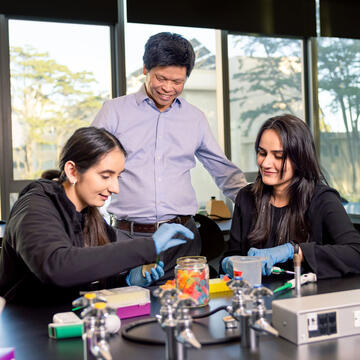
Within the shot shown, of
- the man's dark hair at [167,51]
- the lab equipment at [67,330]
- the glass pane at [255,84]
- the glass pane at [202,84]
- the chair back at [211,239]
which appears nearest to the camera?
the lab equipment at [67,330]

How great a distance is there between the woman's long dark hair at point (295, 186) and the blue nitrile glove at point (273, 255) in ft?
0.67

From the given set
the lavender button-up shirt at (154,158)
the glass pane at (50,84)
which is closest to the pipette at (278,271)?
the lavender button-up shirt at (154,158)

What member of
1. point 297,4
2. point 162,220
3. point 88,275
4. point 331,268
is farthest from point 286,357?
point 297,4

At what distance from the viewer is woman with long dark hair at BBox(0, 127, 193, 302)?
4.51ft

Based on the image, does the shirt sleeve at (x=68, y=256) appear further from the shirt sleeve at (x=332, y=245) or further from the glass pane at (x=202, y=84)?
the glass pane at (x=202, y=84)

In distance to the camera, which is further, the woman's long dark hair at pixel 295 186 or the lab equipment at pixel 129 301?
the woman's long dark hair at pixel 295 186

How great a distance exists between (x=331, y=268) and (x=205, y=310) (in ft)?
1.98

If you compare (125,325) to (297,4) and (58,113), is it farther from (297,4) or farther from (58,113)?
(297,4)

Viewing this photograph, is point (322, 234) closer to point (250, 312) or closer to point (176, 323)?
point (250, 312)

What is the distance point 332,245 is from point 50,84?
3144mm

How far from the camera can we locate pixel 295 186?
82.4 inches

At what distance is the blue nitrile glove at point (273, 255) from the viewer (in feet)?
5.75

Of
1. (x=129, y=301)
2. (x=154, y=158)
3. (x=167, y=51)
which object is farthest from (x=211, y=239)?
(x=129, y=301)

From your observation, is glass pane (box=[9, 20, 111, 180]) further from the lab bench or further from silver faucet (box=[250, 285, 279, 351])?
silver faucet (box=[250, 285, 279, 351])
